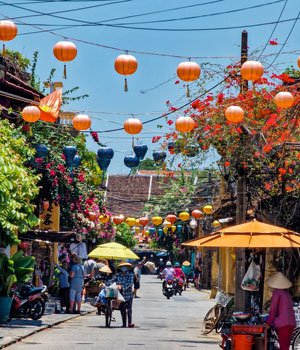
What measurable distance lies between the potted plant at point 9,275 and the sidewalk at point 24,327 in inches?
19.0

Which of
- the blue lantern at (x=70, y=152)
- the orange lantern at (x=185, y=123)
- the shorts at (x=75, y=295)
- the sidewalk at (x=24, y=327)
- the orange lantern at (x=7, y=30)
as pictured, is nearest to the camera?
the orange lantern at (x=7, y=30)

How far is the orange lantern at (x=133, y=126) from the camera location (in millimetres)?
19625

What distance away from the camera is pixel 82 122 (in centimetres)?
1989

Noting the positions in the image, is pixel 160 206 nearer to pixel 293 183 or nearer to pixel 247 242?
pixel 293 183

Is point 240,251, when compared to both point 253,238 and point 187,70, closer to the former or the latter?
point 253,238

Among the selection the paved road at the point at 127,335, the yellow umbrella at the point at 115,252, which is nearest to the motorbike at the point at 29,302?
the paved road at the point at 127,335

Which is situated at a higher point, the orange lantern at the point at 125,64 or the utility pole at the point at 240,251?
the orange lantern at the point at 125,64

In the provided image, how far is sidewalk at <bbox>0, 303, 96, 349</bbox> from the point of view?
19822 mm

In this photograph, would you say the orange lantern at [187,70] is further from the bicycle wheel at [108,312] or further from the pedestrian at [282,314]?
the bicycle wheel at [108,312]

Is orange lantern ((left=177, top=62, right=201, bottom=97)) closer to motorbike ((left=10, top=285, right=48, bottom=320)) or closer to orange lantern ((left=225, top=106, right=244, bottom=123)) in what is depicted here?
orange lantern ((left=225, top=106, right=244, bottom=123))

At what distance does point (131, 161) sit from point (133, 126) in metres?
5.06

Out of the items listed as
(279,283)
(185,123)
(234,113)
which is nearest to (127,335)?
(185,123)

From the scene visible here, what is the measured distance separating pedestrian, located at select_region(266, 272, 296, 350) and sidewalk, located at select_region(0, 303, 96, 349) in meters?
5.50

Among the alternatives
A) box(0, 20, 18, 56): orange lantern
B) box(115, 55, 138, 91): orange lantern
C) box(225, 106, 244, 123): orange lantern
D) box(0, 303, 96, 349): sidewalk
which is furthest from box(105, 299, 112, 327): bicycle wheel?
box(0, 20, 18, 56): orange lantern
